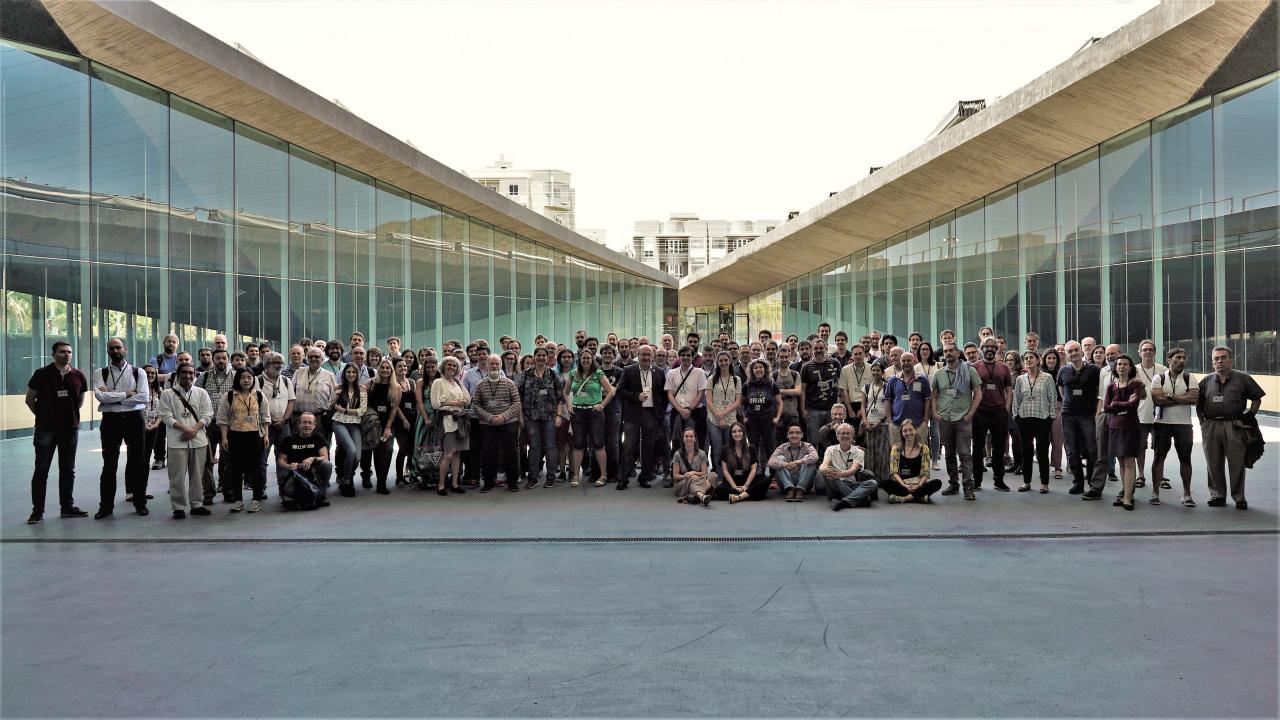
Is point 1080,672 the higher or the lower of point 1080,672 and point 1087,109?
the lower

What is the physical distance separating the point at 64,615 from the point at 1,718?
1.53 metres

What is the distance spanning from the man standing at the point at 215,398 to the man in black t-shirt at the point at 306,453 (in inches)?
28.7

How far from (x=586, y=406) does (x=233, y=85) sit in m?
8.67

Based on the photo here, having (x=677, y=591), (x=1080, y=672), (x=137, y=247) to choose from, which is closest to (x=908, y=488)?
(x=677, y=591)

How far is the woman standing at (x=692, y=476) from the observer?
9156 mm

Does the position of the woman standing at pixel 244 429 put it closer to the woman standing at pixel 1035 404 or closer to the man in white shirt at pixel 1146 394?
the woman standing at pixel 1035 404

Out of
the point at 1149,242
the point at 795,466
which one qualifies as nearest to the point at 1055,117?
the point at 1149,242

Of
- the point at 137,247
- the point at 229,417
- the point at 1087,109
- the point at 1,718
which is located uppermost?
the point at 1087,109

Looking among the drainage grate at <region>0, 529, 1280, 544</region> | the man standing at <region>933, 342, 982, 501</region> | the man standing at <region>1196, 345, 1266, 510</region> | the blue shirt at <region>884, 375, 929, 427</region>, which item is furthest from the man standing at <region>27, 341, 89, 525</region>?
the man standing at <region>1196, 345, 1266, 510</region>

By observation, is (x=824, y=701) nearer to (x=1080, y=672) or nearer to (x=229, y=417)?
(x=1080, y=672)

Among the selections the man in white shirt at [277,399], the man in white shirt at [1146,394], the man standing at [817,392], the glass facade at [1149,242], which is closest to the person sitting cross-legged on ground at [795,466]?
the man standing at [817,392]

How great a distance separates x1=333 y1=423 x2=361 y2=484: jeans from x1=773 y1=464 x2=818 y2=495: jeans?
4.76m

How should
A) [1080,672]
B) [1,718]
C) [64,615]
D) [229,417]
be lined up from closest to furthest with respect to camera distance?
[1,718], [1080,672], [64,615], [229,417]

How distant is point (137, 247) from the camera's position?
14.5 meters
